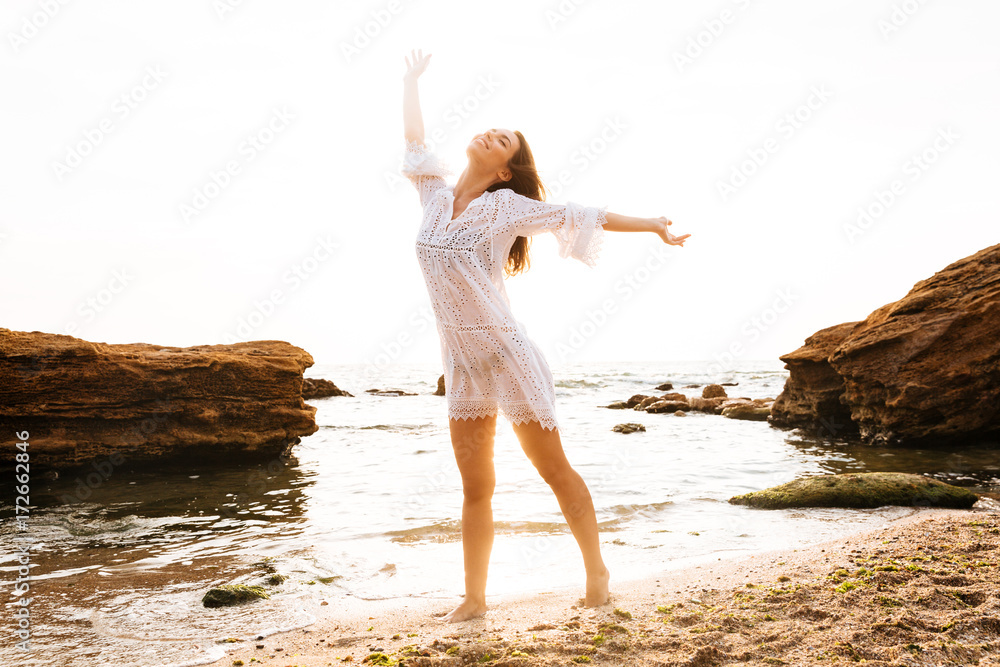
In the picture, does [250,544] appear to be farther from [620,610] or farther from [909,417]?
[909,417]

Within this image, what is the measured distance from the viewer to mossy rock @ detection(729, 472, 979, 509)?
221 inches

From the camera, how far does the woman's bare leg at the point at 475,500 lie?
301 centimetres

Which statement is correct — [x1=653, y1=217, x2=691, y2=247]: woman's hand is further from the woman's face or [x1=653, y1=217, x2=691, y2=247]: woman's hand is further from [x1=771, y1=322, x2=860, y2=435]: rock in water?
[x1=771, y1=322, x2=860, y2=435]: rock in water

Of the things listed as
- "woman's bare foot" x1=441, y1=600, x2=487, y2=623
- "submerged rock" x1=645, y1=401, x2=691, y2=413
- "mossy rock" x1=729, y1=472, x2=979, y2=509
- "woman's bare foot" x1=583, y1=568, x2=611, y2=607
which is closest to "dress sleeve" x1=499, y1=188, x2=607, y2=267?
"woman's bare foot" x1=583, y1=568, x2=611, y2=607

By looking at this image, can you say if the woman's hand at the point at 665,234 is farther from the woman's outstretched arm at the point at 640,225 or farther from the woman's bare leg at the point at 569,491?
the woman's bare leg at the point at 569,491

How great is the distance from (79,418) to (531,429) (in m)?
7.49

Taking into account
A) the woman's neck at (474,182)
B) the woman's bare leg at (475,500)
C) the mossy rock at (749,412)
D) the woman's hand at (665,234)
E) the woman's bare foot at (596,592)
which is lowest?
the woman's bare foot at (596,592)

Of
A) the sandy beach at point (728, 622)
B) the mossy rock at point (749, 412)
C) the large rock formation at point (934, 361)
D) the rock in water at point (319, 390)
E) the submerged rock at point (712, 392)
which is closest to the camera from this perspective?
the sandy beach at point (728, 622)

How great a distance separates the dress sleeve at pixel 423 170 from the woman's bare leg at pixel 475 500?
4.10 feet

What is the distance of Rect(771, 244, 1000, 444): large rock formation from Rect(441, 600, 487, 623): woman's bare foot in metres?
9.44

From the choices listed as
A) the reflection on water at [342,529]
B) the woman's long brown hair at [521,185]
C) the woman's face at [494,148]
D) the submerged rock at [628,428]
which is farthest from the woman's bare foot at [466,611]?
the submerged rock at [628,428]

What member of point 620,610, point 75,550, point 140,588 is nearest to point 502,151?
point 620,610

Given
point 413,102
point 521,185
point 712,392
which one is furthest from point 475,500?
point 712,392

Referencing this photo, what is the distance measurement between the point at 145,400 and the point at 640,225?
7862mm
